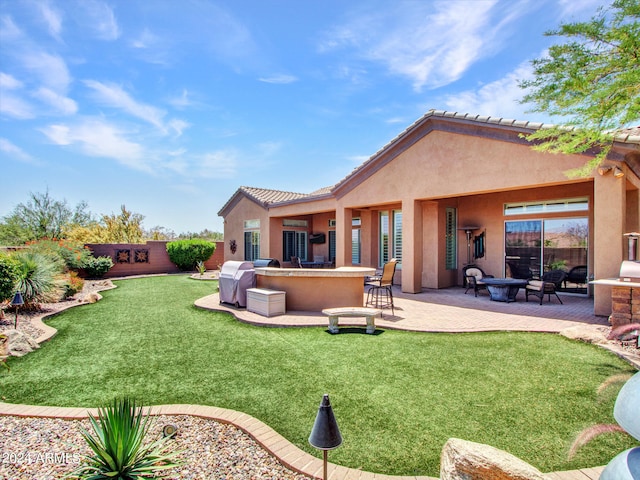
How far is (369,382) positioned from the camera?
16.3 ft

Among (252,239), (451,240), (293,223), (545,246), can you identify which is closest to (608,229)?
(545,246)

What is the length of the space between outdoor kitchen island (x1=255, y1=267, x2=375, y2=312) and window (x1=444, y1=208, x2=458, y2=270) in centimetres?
649

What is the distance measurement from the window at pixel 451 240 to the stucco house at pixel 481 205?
1.8 inches

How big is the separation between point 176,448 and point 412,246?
10503mm

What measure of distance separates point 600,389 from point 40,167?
4167cm

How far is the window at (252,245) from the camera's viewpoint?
22031mm

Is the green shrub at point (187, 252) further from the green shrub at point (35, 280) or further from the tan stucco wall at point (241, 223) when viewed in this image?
the green shrub at point (35, 280)

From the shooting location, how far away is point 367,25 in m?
10.0

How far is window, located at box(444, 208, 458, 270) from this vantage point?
14441mm

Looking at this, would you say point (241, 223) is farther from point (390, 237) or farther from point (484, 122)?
point (484, 122)

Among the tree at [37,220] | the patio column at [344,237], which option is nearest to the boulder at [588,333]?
the patio column at [344,237]

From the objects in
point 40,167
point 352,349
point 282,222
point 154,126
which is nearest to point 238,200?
point 282,222

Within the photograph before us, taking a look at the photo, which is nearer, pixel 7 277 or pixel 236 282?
pixel 7 277

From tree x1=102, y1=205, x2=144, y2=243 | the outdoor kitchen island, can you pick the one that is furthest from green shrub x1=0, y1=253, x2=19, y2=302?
tree x1=102, y1=205, x2=144, y2=243
